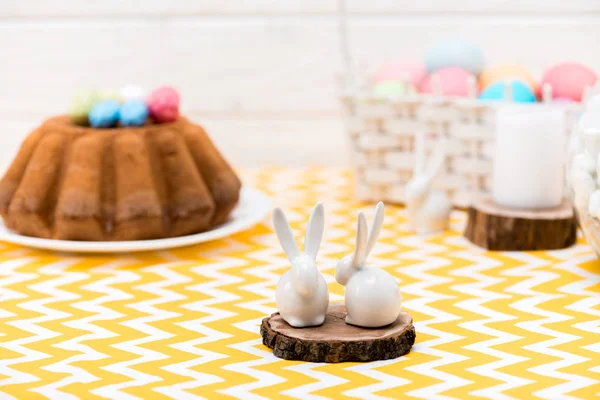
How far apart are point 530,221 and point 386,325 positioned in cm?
39

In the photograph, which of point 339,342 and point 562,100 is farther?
point 562,100

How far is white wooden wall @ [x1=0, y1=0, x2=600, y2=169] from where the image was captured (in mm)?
1647

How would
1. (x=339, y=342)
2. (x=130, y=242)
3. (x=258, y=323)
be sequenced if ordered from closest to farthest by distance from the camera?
(x=339, y=342) → (x=258, y=323) → (x=130, y=242)

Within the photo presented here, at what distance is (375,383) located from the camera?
0.71 meters

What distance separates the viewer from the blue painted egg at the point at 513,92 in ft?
4.12

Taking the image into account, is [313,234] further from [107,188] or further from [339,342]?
[107,188]

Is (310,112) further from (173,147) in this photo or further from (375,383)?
(375,383)

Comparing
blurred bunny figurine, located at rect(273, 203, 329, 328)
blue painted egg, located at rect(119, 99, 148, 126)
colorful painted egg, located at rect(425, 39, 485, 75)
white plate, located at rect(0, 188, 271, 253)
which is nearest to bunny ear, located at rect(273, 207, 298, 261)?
blurred bunny figurine, located at rect(273, 203, 329, 328)

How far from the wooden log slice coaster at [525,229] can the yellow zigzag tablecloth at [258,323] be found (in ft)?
0.06

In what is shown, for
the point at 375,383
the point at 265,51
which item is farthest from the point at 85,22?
Answer: the point at 375,383

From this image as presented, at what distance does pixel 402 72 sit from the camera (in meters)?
1.38

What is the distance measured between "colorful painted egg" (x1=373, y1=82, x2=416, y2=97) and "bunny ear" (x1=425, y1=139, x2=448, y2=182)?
16cm

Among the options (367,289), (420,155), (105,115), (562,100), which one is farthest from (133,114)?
(562,100)

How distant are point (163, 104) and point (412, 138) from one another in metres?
0.37
